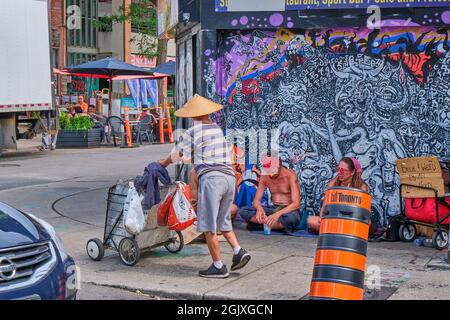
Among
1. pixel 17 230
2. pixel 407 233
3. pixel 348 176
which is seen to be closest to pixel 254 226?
pixel 348 176

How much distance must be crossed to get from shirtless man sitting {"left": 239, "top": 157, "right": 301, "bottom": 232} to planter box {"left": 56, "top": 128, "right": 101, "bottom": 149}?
48.5ft

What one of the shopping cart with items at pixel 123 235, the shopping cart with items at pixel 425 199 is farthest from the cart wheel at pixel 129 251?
the shopping cart with items at pixel 425 199

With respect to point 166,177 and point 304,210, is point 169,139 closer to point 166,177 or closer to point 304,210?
point 304,210

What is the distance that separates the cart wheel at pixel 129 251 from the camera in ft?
25.9

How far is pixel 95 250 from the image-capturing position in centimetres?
829

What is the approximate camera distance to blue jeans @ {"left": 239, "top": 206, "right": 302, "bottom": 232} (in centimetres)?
961

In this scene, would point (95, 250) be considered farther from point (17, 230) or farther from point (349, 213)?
point (349, 213)

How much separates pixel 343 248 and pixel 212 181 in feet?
6.22

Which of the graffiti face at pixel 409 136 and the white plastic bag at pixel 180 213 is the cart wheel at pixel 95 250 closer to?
the white plastic bag at pixel 180 213

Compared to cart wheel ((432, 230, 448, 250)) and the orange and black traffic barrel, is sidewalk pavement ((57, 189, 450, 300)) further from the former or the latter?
the orange and black traffic barrel

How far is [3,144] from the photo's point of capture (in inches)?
823
